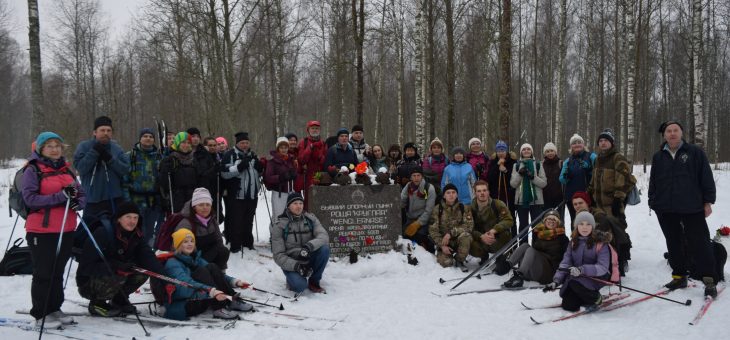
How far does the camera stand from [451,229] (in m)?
7.17

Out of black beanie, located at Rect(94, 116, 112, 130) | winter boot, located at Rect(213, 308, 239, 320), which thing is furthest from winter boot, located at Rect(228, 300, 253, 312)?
black beanie, located at Rect(94, 116, 112, 130)

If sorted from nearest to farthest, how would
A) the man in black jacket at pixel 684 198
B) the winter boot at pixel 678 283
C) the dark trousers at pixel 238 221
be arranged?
1. the man in black jacket at pixel 684 198
2. the winter boot at pixel 678 283
3. the dark trousers at pixel 238 221

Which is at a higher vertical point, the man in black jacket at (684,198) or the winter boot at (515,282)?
the man in black jacket at (684,198)

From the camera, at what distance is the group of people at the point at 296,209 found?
434 centimetres

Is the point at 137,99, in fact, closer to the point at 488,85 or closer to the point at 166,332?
the point at 488,85

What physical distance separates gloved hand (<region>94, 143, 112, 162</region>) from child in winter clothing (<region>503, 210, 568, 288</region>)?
205 inches

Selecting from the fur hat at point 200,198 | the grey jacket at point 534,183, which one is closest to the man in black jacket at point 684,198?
the grey jacket at point 534,183

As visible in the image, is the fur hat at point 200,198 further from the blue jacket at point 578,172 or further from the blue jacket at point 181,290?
the blue jacket at point 578,172

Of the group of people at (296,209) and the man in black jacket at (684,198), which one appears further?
the man in black jacket at (684,198)

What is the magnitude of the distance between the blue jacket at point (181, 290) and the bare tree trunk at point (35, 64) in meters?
6.63

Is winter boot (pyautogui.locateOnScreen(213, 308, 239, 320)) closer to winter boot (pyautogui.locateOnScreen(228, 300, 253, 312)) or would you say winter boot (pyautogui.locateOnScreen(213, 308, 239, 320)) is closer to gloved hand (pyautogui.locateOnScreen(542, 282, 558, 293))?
winter boot (pyautogui.locateOnScreen(228, 300, 253, 312))

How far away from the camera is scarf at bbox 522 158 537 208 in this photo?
7140 mm

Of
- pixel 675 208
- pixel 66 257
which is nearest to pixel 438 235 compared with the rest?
pixel 675 208

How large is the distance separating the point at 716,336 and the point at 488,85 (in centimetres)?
2204
